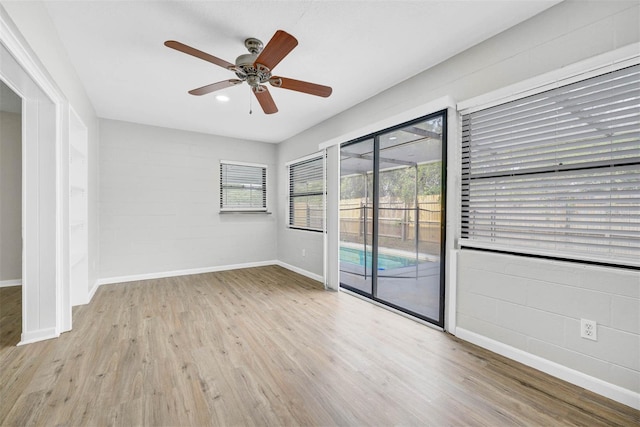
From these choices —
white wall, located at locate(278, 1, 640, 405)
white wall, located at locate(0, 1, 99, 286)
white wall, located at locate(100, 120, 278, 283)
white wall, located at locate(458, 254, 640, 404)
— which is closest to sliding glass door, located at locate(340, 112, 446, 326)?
white wall, located at locate(278, 1, 640, 405)

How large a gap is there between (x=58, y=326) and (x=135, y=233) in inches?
86.3

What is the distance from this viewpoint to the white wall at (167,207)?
14.4 ft

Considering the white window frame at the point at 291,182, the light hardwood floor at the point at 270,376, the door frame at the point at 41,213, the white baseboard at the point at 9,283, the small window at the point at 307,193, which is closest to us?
the light hardwood floor at the point at 270,376

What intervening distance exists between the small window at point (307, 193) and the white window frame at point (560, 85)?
254 cm

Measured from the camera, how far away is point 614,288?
169 cm

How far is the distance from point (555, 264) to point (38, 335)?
4191mm

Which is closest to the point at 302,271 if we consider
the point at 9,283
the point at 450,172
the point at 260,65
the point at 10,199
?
the point at 450,172

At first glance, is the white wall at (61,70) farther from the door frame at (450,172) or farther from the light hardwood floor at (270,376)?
the door frame at (450,172)

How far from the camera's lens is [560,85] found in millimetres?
1918

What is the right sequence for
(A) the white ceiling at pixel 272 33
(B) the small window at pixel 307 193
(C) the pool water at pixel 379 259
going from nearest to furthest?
(A) the white ceiling at pixel 272 33
(C) the pool water at pixel 379 259
(B) the small window at pixel 307 193

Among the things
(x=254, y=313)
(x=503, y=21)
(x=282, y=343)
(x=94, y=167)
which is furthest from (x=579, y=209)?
(x=94, y=167)

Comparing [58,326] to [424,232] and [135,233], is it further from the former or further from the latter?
[424,232]

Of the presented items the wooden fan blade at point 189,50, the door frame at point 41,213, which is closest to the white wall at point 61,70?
the door frame at point 41,213

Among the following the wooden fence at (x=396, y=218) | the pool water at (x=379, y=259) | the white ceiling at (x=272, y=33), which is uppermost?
the white ceiling at (x=272, y=33)
